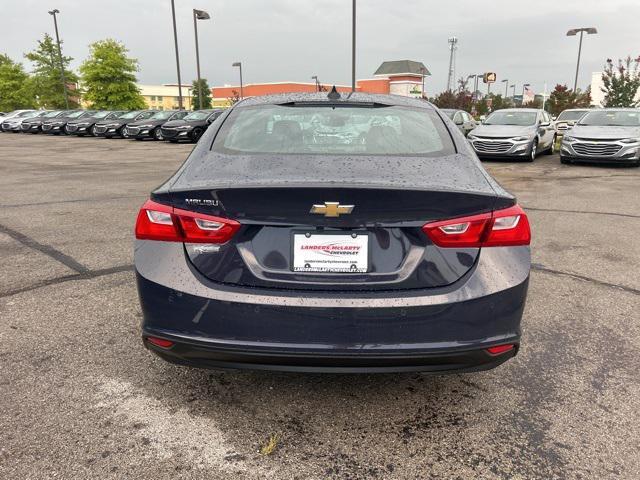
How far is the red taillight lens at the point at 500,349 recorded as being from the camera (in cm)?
224

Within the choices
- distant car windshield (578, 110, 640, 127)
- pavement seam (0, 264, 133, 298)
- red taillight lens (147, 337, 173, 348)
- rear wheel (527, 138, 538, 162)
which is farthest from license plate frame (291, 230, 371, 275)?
distant car windshield (578, 110, 640, 127)

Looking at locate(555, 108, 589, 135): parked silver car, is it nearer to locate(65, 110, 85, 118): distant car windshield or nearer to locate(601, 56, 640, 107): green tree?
locate(601, 56, 640, 107): green tree

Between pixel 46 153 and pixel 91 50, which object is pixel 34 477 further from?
pixel 91 50

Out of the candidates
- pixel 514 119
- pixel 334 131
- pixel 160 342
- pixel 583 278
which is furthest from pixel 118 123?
pixel 160 342

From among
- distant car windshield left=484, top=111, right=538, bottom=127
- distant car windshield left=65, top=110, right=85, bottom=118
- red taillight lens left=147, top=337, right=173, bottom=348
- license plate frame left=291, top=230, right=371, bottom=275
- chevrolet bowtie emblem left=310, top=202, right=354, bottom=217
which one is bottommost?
distant car windshield left=65, top=110, right=85, bottom=118

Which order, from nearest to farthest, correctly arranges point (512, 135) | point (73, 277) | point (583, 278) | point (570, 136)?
point (73, 277) → point (583, 278) → point (570, 136) → point (512, 135)

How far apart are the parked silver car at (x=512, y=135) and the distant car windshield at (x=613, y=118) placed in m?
1.34

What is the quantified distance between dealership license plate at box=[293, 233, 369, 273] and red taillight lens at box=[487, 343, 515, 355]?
26.4 inches

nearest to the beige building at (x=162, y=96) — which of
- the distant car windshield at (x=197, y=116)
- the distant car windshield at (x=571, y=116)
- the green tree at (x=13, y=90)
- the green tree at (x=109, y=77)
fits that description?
the green tree at (x=13, y=90)

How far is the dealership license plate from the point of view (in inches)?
82.4

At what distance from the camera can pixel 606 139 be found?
13070 millimetres

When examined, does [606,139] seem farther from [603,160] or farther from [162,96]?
[162,96]

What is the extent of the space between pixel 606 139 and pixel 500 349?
1291 cm

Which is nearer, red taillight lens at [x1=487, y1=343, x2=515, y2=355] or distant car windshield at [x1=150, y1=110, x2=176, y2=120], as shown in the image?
red taillight lens at [x1=487, y1=343, x2=515, y2=355]
